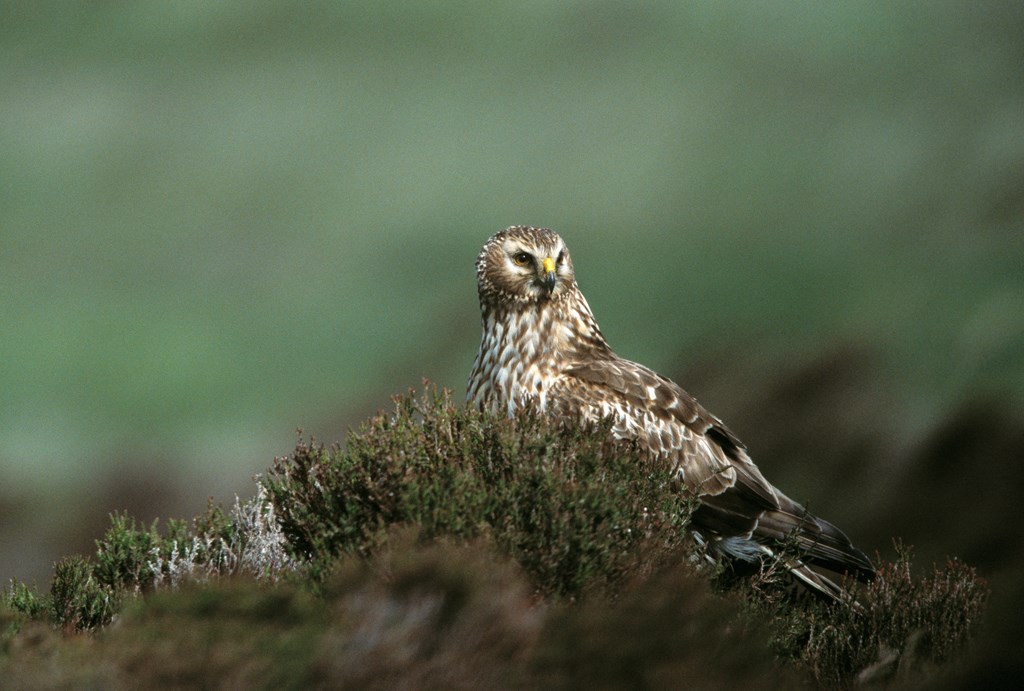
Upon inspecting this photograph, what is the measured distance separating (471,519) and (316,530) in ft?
2.64

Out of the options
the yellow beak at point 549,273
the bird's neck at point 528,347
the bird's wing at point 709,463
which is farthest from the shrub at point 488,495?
the yellow beak at point 549,273

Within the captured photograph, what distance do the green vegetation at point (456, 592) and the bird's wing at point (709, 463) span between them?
0.87 feet

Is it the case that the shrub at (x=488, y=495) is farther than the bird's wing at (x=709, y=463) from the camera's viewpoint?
No

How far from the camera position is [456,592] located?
14.0 feet

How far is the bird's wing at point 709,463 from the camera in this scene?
661 centimetres

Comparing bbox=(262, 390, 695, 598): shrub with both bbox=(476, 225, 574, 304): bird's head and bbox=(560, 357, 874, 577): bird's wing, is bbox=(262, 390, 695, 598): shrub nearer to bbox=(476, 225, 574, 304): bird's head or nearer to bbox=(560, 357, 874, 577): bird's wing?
bbox=(560, 357, 874, 577): bird's wing

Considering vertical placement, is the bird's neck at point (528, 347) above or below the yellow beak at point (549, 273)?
below

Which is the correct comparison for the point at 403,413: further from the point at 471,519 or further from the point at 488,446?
the point at 471,519

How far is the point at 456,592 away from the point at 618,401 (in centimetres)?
271

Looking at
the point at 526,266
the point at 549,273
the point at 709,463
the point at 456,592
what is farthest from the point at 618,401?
the point at 456,592

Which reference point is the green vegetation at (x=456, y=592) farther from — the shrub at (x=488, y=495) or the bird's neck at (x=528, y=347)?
the bird's neck at (x=528, y=347)

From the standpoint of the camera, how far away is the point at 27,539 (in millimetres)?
16281

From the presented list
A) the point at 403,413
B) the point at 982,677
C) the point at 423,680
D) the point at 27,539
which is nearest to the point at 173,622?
the point at 423,680

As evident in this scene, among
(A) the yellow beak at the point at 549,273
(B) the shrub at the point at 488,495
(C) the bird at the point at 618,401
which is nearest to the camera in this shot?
(B) the shrub at the point at 488,495
